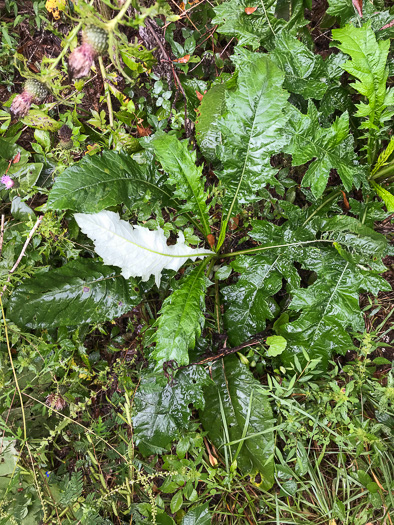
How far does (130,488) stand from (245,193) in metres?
1.47

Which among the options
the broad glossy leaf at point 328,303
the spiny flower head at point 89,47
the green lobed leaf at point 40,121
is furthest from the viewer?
the green lobed leaf at point 40,121

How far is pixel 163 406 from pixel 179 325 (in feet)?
1.54

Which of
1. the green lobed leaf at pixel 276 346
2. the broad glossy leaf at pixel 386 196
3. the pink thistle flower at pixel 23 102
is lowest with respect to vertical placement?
the green lobed leaf at pixel 276 346

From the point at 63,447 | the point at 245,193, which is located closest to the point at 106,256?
the point at 245,193

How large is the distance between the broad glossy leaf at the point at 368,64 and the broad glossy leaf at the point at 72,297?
1.27m

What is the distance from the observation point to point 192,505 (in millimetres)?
1681

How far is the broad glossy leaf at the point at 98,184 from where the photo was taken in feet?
4.56

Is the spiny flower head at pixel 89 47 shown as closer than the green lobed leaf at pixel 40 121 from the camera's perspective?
Yes

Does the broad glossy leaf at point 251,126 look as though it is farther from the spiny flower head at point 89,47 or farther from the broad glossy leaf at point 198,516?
the broad glossy leaf at point 198,516

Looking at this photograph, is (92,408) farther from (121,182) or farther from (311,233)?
(311,233)

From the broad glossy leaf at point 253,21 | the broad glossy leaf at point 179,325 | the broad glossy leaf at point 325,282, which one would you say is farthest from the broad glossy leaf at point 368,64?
the broad glossy leaf at point 179,325

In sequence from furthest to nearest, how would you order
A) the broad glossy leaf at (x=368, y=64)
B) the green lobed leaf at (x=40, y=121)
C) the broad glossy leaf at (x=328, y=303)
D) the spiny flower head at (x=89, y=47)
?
1. the green lobed leaf at (x=40, y=121)
2. the broad glossy leaf at (x=328, y=303)
3. the broad glossy leaf at (x=368, y=64)
4. the spiny flower head at (x=89, y=47)

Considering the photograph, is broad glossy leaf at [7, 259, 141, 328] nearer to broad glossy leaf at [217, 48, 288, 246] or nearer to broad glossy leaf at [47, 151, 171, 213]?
broad glossy leaf at [47, 151, 171, 213]

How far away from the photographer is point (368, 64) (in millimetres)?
1466
